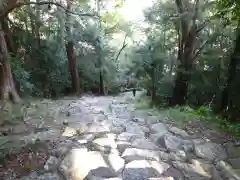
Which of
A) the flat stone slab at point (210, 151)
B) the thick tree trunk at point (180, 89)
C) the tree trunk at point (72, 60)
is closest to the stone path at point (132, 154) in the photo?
the flat stone slab at point (210, 151)

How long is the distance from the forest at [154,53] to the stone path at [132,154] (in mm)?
2018

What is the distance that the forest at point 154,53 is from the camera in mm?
7118

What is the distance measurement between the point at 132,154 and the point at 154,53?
6301mm

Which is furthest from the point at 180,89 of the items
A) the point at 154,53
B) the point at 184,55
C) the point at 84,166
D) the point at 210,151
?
the point at 84,166

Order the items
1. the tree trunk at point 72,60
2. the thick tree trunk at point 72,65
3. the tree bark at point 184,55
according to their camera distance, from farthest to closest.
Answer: the thick tree trunk at point 72,65 → the tree trunk at point 72,60 → the tree bark at point 184,55

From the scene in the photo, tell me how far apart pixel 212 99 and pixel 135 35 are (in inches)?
483

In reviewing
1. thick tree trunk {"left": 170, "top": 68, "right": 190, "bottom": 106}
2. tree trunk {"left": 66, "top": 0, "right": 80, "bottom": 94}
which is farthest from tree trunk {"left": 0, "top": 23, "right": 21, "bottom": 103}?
thick tree trunk {"left": 170, "top": 68, "right": 190, "bottom": 106}

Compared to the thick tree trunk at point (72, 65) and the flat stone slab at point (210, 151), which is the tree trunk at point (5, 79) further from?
the flat stone slab at point (210, 151)

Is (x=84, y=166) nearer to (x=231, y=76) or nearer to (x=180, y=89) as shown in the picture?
(x=231, y=76)

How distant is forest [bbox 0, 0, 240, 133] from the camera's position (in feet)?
23.4

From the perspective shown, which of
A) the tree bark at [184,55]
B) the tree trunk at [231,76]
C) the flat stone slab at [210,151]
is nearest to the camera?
the flat stone slab at [210,151]

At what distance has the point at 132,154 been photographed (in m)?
3.77

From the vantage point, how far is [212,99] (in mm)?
9680

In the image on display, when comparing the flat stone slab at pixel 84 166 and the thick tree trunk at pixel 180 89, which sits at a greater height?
the thick tree trunk at pixel 180 89
